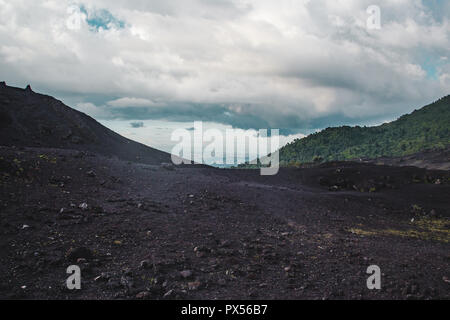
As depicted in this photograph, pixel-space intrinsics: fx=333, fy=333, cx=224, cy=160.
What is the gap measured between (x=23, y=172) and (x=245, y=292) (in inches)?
368

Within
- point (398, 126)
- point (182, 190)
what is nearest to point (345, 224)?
point (182, 190)

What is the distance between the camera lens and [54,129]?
24.2 meters

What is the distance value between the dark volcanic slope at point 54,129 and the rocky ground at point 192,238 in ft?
25.0

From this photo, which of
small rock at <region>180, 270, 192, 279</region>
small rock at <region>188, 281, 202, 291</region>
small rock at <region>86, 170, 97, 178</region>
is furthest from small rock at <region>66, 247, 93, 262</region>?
small rock at <region>86, 170, 97, 178</region>

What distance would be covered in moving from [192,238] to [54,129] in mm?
19772

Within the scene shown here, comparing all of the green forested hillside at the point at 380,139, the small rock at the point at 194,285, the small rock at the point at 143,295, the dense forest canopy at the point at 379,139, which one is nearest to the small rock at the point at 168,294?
the small rock at the point at 143,295

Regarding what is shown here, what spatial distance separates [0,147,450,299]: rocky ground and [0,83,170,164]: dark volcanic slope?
7628 millimetres

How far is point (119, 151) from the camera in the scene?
26859 millimetres

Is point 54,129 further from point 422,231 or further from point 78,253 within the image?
point 422,231

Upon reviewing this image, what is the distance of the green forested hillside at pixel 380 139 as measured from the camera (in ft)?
203

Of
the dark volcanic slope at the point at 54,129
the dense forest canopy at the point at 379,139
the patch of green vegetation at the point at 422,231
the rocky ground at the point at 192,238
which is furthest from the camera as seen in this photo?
the dense forest canopy at the point at 379,139

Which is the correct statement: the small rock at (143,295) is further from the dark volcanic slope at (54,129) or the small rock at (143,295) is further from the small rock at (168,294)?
the dark volcanic slope at (54,129)

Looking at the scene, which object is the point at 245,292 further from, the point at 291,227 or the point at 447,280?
the point at 291,227
